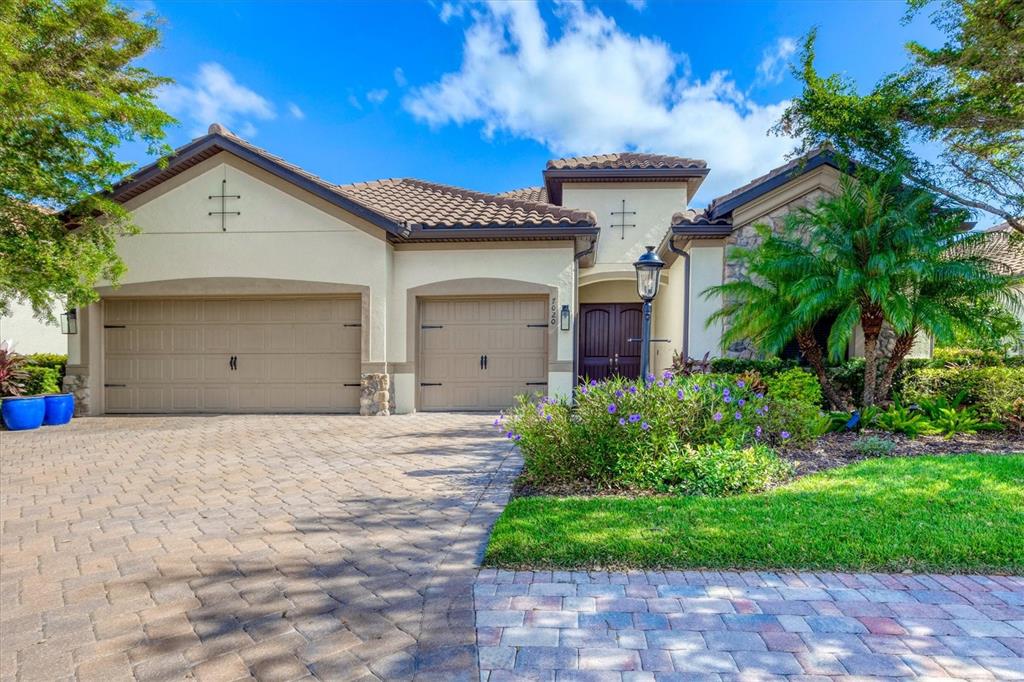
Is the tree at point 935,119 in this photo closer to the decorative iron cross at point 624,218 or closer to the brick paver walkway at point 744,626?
the decorative iron cross at point 624,218

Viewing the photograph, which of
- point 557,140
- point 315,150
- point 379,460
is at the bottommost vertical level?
point 379,460

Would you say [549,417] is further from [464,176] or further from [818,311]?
[464,176]

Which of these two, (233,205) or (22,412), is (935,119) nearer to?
(233,205)

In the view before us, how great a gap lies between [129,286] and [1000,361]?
16.6 meters

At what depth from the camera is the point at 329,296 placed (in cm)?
1088

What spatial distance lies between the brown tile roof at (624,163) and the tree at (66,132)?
9.16m

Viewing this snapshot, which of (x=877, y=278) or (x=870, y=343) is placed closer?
(x=877, y=278)

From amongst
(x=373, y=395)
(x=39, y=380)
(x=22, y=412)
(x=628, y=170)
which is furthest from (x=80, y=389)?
(x=628, y=170)

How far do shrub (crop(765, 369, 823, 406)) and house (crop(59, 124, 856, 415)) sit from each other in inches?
69.3

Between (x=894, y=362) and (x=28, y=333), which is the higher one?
(x=28, y=333)

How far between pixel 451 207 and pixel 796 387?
784 centimetres

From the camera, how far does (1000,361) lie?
9195 millimetres

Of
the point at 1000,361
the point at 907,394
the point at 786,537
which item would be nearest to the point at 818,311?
the point at 907,394

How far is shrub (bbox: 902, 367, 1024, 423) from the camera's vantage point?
748 centimetres
